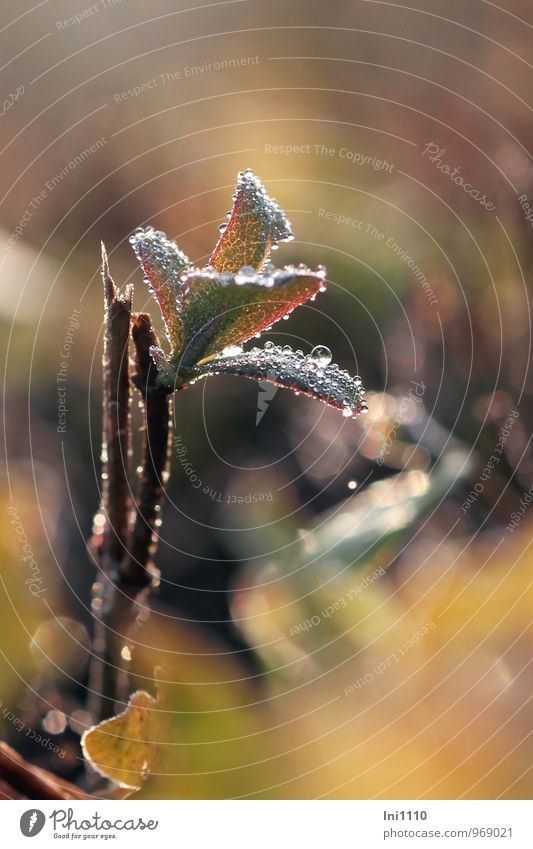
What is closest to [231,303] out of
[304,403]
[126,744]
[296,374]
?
[296,374]

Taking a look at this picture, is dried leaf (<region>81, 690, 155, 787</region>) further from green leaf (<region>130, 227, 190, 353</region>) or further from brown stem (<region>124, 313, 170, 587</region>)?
green leaf (<region>130, 227, 190, 353</region>)

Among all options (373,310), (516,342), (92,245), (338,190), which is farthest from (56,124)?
(516,342)

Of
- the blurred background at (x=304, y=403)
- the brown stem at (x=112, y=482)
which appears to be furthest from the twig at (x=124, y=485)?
the blurred background at (x=304, y=403)

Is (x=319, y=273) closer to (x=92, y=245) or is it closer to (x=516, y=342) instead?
(x=516, y=342)
